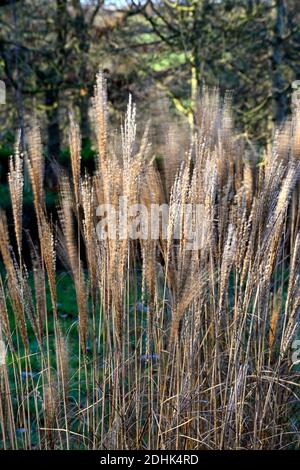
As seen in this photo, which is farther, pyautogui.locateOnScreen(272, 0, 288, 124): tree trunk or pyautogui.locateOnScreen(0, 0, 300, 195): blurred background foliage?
pyautogui.locateOnScreen(0, 0, 300, 195): blurred background foliage

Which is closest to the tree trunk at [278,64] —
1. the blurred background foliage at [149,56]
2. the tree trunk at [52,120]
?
the blurred background foliage at [149,56]

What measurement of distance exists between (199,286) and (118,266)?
0.83 feet

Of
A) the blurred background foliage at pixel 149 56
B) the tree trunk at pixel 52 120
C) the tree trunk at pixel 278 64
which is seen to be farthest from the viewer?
the tree trunk at pixel 52 120

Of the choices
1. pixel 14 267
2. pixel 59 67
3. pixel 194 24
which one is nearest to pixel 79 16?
pixel 59 67

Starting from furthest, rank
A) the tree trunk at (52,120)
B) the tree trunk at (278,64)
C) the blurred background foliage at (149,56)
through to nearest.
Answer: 1. the tree trunk at (52,120)
2. the blurred background foliage at (149,56)
3. the tree trunk at (278,64)

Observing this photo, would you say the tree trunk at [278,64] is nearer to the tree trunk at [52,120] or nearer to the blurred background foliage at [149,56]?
the blurred background foliage at [149,56]

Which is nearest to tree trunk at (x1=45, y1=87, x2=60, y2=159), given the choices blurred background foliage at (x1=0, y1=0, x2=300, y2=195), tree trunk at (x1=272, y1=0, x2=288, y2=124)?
blurred background foliage at (x1=0, y1=0, x2=300, y2=195)

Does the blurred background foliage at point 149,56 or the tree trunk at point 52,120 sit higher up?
the blurred background foliage at point 149,56

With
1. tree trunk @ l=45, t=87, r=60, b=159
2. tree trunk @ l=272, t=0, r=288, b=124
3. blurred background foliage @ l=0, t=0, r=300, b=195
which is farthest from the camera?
tree trunk @ l=45, t=87, r=60, b=159

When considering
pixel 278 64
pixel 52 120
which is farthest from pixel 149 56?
pixel 278 64

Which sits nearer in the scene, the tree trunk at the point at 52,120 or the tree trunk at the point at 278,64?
the tree trunk at the point at 278,64

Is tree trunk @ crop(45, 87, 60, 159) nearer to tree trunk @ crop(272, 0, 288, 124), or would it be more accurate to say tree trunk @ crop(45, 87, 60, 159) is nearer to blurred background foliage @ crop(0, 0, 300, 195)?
blurred background foliage @ crop(0, 0, 300, 195)

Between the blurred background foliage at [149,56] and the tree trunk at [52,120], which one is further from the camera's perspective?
the tree trunk at [52,120]
